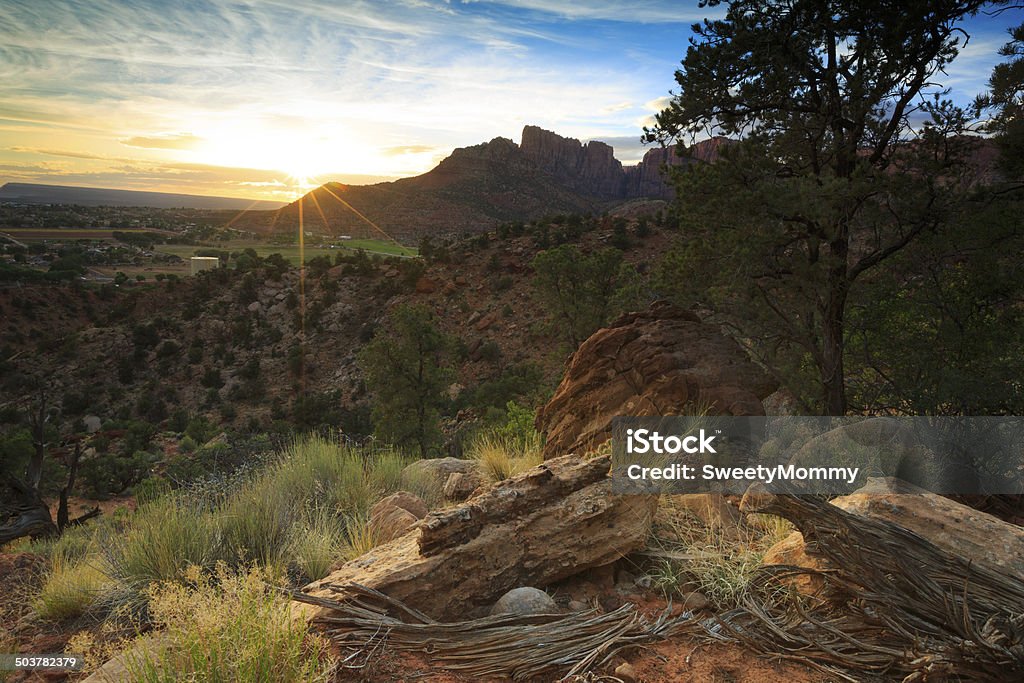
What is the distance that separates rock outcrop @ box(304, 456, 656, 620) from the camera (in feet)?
11.7

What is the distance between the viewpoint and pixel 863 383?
9039mm

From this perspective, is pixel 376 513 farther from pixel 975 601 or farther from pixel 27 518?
pixel 27 518

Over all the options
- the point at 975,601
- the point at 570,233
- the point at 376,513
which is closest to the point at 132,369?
the point at 570,233

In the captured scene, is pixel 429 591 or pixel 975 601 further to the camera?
pixel 429 591

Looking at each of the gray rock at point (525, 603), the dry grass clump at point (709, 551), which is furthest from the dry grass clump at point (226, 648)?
the dry grass clump at point (709, 551)

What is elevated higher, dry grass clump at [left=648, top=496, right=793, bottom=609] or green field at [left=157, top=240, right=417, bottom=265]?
green field at [left=157, top=240, right=417, bottom=265]

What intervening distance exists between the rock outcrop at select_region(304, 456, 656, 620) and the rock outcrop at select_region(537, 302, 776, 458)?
334 centimetres

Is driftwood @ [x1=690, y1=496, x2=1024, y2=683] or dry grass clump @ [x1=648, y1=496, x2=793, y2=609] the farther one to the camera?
dry grass clump @ [x1=648, y1=496, x2=793, y2=609]

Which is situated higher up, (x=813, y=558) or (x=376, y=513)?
(x=813, y=558)

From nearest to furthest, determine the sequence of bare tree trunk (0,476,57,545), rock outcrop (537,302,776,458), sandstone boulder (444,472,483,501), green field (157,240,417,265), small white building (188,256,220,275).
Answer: sandstone boulder (444,472,483,501) < rock outcrop (537,302,776,458) < bare tree trunk (0,476,57,545) < small white building (188,256,220,275) < green field (157,240,417,265)

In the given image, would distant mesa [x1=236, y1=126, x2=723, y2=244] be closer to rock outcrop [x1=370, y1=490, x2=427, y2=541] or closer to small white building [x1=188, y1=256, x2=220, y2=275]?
small white building [x1=188, y1=256, x2=220, y2=275]

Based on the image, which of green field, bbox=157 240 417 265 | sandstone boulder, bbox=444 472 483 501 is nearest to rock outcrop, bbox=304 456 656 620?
sandstone boulder, bbox=444 472 483 501

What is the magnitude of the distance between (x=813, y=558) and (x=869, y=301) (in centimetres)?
614

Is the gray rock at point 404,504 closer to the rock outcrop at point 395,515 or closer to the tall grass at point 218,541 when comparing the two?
the rock outcrop at point 395,515
